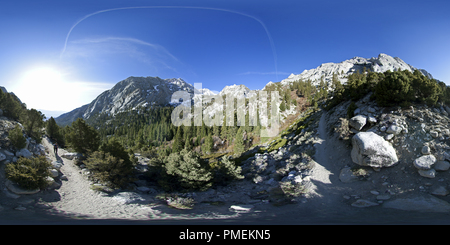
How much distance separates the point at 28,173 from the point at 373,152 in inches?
990

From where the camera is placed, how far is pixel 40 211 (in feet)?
32.1

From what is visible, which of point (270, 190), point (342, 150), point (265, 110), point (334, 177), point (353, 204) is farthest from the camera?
point (265, 110)

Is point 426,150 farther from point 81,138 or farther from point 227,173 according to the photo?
point 81,138

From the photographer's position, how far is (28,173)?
11.0 metres

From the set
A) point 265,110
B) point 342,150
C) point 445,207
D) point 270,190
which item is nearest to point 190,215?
point 270,190

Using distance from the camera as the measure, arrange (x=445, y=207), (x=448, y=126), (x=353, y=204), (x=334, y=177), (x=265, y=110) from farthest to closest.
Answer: (x=265, y=110), (x=334, y=177), (x=448, y=126), (x=353, y=204), (x=445, y=207)

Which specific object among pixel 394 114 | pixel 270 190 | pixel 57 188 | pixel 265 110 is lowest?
pixel 270 190

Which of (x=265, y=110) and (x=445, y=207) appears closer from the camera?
(x=445, y=207)

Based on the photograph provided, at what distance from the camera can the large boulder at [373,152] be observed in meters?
12.3

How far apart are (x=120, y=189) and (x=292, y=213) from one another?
48.4 feet

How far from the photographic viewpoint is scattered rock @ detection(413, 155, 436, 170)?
35.0 ft

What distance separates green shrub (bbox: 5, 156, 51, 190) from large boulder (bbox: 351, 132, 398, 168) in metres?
24.3

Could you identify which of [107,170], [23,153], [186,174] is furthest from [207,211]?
[23,153]
